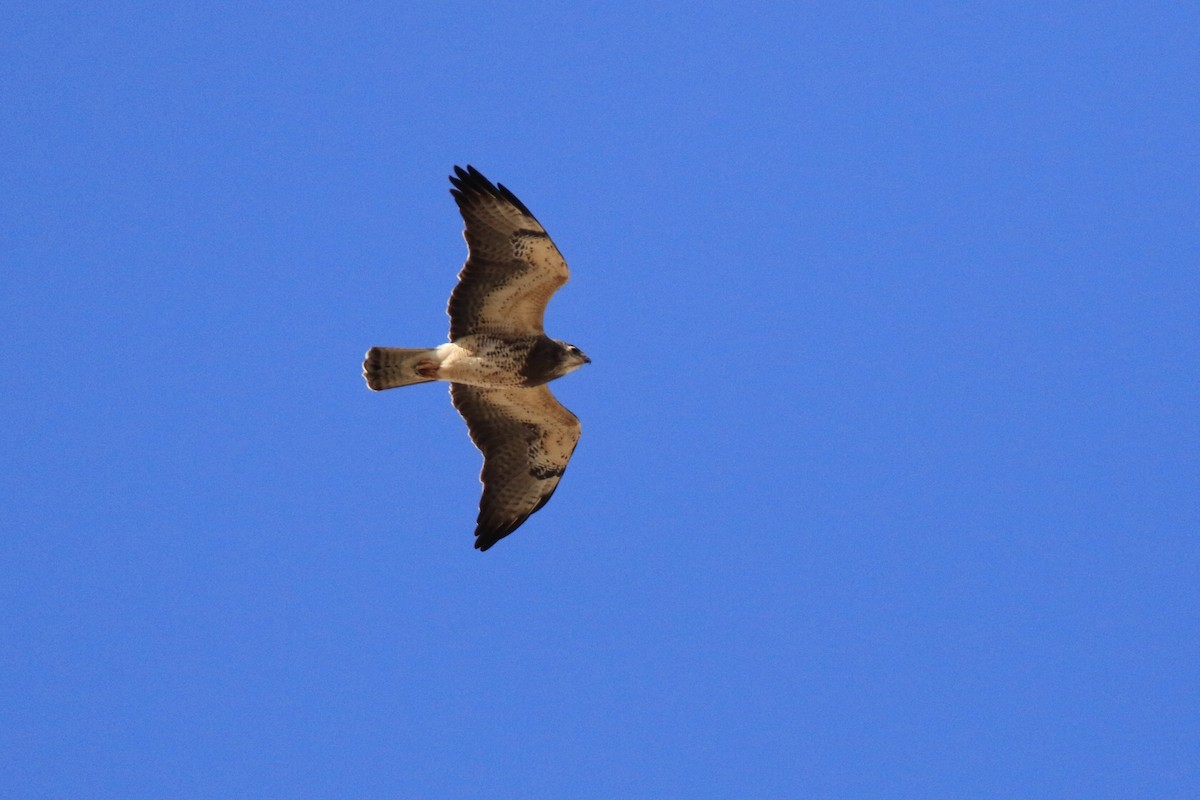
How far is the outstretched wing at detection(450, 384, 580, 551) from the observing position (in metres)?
15.0

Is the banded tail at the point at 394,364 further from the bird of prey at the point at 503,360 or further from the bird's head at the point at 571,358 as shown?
the bird's head at the point at 571,358

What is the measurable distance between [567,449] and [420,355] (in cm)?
195

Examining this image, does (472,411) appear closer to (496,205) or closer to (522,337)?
(522,337)

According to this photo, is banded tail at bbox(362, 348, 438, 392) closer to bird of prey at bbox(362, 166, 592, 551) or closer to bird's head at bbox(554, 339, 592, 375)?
bird of prey at bbox(362, 166, 592, 551)

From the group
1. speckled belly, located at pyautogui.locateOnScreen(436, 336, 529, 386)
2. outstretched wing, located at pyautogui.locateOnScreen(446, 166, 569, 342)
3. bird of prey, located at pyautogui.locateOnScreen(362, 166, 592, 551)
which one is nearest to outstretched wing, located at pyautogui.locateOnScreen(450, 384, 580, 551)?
bird of prey, located at pyautogui.locateOnScreen(362, 166, 592, 551)

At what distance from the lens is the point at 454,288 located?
14.0 meters

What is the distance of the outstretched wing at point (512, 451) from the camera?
1495cm

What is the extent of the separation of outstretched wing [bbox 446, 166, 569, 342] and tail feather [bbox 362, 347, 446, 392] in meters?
0.34

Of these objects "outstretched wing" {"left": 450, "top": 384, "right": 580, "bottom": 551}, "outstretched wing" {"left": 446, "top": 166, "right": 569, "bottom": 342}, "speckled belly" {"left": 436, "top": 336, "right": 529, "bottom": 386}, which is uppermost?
"outstretched wing" {"left": 446, "top": 166, "right": 569, "bottom": 342}

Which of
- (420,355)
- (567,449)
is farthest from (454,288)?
(567,449)

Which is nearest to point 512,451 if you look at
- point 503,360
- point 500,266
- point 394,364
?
point 503,360

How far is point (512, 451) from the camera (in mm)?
15133

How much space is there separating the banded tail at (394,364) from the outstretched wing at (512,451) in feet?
2.78

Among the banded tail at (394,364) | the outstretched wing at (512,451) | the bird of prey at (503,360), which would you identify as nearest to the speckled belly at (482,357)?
the bird of prey at (503,360)
